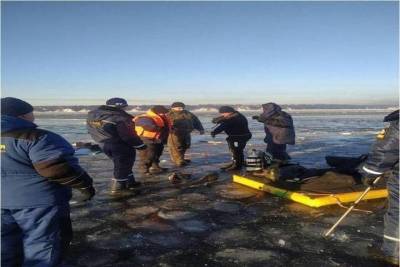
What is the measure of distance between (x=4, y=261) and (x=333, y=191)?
5475mm

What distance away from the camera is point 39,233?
363 centimetres

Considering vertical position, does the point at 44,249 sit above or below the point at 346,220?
above

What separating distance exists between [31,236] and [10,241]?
8.3 inches

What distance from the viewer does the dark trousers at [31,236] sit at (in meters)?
3.61

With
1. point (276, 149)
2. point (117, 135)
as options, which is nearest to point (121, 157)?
point (117, 135)

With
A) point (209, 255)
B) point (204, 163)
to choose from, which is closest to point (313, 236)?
point (209, 255)

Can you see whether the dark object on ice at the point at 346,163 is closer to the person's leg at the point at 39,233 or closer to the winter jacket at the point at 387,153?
the winter jacket at the point at 387,153

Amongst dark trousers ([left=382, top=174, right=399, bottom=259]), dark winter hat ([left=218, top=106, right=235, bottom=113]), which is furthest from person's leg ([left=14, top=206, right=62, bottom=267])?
dark winter hat ([left=218, top=106, right=235, bottom=113])

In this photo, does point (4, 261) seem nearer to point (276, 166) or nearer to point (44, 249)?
point (44, 249)

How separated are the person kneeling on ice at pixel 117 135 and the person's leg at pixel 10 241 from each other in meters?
4.09

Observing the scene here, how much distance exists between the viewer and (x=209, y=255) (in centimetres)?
482

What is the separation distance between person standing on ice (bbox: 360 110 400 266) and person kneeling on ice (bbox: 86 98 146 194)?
180 inches

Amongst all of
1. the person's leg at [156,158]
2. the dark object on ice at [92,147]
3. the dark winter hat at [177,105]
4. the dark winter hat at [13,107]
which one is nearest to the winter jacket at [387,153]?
the dark winter hat at [13,107]

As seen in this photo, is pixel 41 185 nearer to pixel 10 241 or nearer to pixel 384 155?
pixel 10 241
